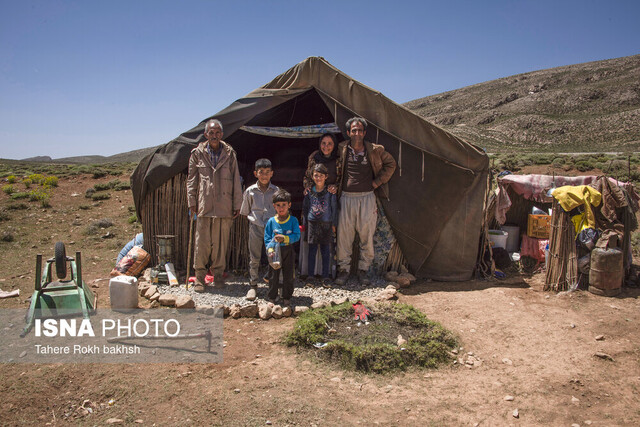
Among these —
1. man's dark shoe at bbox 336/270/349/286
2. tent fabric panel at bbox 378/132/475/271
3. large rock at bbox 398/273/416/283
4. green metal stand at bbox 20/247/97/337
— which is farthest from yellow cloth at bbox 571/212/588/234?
green metal stand at bbox 20/247/97/337

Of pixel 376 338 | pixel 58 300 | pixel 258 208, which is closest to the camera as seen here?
pixel 376 338

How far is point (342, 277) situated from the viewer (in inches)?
216

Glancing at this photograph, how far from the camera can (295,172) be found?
289 inches

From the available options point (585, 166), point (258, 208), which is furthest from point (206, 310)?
point (585, 166)

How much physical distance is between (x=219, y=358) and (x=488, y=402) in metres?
2.07

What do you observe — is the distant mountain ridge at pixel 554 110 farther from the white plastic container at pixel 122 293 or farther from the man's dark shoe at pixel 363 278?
the white plastic container at pixel 122 293

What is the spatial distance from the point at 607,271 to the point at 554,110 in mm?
41396

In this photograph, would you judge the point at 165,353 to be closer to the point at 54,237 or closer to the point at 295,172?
the point at 295,172

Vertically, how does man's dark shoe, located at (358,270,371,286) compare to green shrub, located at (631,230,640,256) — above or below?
below

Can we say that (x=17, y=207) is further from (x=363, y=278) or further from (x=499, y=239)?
(x=499, y=239)

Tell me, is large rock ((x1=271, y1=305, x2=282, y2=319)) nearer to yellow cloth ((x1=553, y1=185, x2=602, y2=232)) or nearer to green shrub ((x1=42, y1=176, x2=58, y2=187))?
yellow cloth ((x1=553, y1=185, x2=602, y2=232))

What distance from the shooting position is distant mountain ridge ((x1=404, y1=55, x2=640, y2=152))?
3186 centimetres

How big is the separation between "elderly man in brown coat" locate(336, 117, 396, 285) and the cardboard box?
8.40 feet

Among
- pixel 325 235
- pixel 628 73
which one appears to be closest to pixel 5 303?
pixel 325 235
